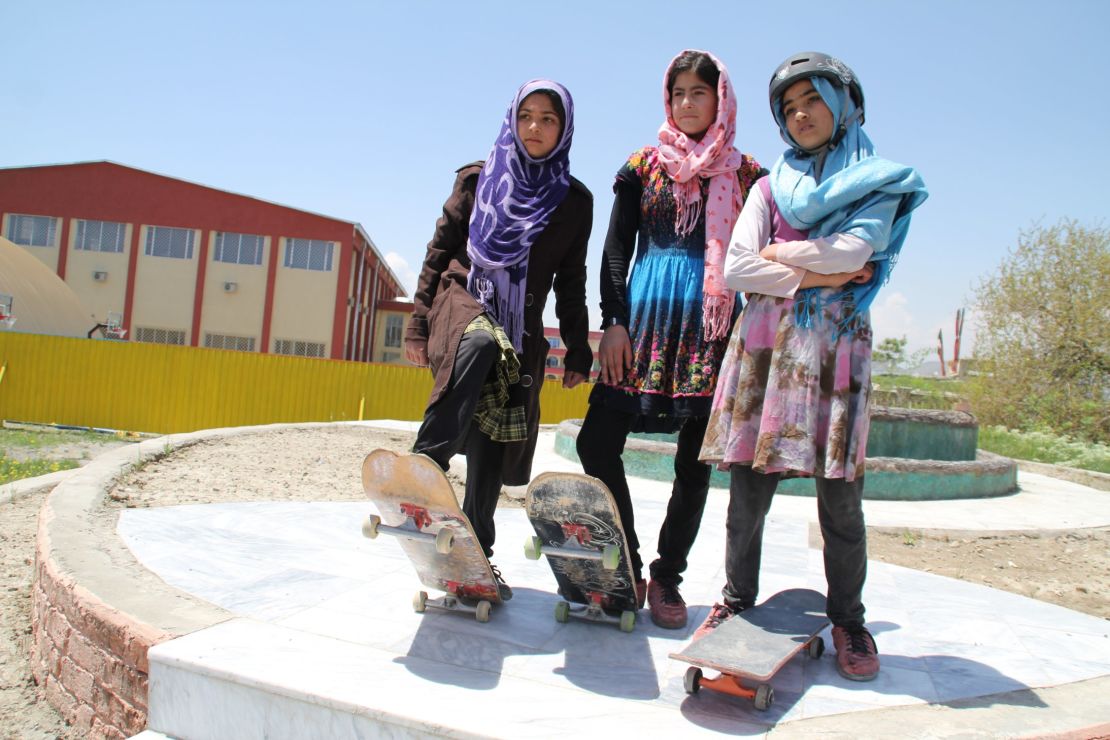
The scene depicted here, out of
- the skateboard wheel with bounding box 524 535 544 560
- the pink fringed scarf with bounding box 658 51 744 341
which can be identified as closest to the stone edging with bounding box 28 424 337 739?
the skateboard wheel with bounding box 524 535 544 560

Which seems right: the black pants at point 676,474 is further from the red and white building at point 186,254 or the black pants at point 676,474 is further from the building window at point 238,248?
the building window at point 238,248

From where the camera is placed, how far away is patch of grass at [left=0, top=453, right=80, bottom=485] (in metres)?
6.60

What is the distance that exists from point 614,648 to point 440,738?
2.80 ft

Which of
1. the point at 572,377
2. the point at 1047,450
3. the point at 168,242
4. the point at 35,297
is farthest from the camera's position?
the point at 168,242

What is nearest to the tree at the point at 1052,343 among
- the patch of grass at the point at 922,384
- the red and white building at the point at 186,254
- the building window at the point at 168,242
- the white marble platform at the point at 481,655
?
the patch of grass at the point at 922,384

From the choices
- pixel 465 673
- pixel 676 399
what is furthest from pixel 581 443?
pixel 465 673

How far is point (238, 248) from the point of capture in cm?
3469

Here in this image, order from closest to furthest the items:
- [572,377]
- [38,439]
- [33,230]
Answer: [572,377], [38,439], [33,230]

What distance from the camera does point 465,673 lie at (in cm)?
219

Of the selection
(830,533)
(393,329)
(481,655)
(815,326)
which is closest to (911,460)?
(830,533)

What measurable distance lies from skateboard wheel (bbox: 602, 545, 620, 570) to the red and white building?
1336 inches

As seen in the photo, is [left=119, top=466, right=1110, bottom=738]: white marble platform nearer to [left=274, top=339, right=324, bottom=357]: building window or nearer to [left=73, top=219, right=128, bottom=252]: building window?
[left=274, top=339, right=324, bottom=357]: building window

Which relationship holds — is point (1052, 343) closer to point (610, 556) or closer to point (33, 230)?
point (610, 556)

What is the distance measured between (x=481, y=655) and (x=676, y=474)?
970 millimetres
